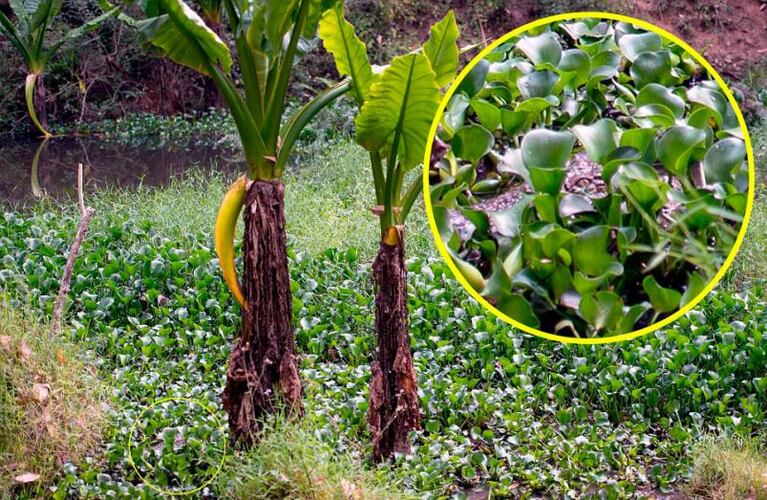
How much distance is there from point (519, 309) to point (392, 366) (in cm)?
95

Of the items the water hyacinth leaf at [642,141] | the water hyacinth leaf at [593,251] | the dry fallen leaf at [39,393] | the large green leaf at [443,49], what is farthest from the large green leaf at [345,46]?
the dry fallen leaf at [39,393]

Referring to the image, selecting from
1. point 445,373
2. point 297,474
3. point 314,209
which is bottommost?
point 445,373

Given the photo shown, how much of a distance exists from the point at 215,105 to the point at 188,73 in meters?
0.66

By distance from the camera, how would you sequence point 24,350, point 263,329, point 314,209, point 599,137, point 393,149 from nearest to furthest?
point 599,137
point 393,149
point 263,329
point 24,350
point 314,209

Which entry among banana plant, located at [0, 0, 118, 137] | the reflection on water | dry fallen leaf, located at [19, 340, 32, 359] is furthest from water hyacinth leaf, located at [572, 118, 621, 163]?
banana plant, located at [0, 0, 118, 137]

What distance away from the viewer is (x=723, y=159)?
8.22ft

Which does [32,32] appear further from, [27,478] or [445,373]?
[27,478]

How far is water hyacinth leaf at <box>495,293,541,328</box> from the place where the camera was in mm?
2465

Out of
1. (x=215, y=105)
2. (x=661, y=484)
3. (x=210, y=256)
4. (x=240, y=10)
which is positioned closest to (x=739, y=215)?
(x=661, y=484)

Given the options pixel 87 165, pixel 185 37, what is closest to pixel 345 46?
pixel 185 37

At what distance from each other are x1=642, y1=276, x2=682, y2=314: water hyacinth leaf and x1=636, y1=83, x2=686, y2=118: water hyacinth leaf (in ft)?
1.73

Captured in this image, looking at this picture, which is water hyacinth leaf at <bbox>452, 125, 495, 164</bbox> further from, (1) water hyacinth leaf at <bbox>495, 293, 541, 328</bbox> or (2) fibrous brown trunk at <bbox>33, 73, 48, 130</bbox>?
(2) fibrous brown trunk at <bbox>33, 73, 48, 130</bbox>

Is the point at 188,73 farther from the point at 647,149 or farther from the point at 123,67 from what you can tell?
the point at 647,149

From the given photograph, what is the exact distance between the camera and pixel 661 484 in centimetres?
345
